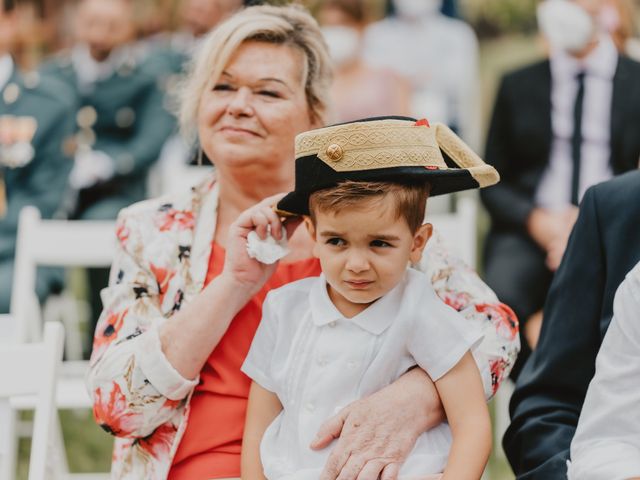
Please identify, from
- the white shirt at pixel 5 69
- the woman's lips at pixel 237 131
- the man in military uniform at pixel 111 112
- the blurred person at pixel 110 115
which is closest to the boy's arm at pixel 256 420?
the woman's lips at pixel 237 131

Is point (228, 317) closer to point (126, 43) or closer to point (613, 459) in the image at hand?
point (613, 459)

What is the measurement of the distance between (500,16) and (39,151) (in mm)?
4548

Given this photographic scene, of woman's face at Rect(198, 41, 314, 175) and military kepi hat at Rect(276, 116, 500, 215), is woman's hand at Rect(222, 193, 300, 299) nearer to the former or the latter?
military kepi hat at Rect(276, 116, 500, 215)

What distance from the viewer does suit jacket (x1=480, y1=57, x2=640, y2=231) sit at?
4.95m

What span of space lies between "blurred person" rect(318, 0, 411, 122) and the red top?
3.89m

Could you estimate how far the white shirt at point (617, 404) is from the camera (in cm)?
203

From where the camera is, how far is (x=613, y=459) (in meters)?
2.03

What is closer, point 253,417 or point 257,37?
point 253,417

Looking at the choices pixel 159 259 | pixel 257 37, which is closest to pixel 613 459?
pixel 159 259

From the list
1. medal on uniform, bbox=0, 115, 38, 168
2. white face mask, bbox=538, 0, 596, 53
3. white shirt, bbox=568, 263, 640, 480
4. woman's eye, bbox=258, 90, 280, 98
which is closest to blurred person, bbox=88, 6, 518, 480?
woman's eye, bbox=258, 90, 280, 98

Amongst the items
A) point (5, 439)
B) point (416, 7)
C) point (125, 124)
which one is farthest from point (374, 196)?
point (416, 7)

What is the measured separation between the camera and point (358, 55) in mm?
6855

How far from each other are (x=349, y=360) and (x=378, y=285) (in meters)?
0.18

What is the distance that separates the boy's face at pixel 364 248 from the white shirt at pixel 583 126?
2.76m
